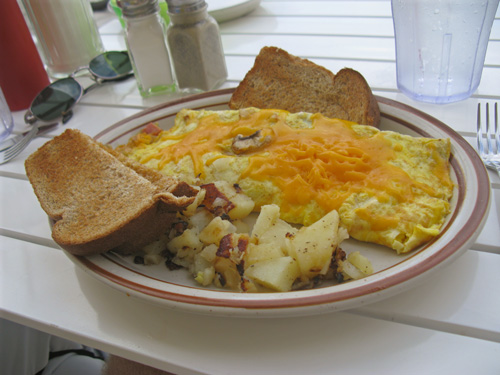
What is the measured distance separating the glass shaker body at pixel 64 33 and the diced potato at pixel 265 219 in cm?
187

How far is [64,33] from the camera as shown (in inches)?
102

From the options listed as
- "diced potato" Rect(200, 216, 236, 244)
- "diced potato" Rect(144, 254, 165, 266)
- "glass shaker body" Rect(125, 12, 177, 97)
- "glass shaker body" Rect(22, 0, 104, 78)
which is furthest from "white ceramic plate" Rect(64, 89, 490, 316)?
"glass shaker body" Rect(22, 0, 104, 78)

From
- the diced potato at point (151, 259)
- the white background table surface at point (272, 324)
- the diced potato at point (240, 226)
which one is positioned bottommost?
the white background table surface at point (272, 324)

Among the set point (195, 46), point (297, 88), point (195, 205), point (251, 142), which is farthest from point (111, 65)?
point (195, 205)

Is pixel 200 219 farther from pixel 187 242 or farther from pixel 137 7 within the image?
pixel 137 7

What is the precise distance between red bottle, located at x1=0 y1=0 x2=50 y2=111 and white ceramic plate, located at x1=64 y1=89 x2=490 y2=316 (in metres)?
1.58

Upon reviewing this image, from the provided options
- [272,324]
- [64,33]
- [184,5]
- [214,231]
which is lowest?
[272,324]

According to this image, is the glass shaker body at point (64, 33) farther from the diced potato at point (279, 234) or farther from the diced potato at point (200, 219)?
the diced potato at point (279, 234)

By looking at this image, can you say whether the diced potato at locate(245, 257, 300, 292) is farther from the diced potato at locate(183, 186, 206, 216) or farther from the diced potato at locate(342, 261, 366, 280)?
the diced potato at locate(183, 186, 206, 216)

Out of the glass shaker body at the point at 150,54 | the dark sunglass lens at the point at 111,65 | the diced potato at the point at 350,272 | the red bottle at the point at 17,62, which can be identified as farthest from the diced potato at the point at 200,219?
the red bottle at the point at 17,62

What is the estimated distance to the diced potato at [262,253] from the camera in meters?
1.23

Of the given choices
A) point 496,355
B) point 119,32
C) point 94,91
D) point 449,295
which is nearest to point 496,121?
point 449,295

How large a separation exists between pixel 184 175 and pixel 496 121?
115 cm

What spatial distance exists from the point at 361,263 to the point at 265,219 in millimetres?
306
